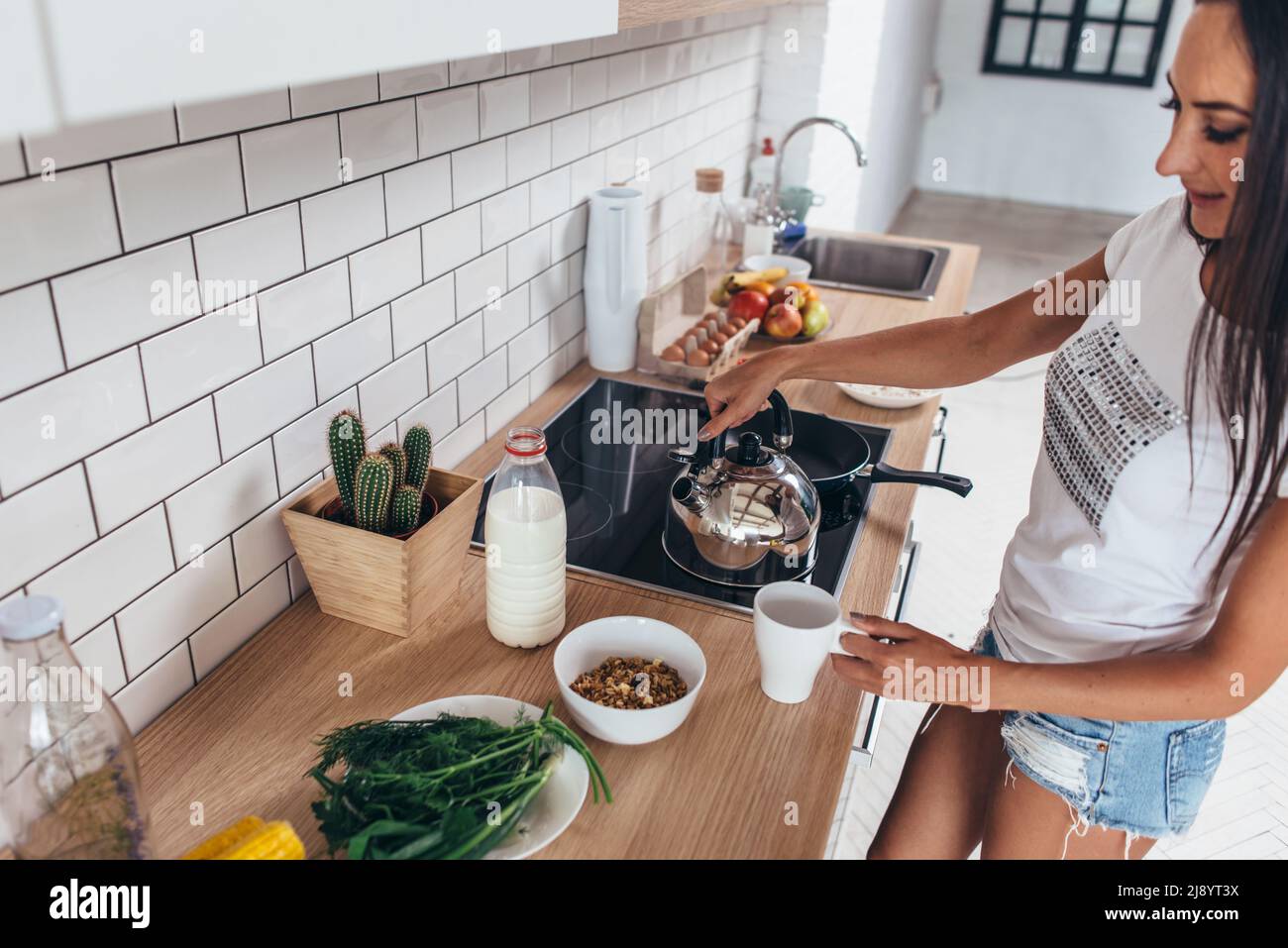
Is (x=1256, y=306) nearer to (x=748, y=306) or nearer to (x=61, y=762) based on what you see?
(x=61, y=762)

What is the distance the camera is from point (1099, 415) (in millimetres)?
1054

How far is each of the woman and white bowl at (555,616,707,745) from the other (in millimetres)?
172

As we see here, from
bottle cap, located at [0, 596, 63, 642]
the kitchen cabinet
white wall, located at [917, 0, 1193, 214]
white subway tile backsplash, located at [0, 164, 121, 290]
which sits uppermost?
the kitchen cabinet

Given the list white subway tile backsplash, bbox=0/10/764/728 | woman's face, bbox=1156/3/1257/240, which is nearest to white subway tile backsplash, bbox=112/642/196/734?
white subway tile backsplash, bbox=0/10/764/728

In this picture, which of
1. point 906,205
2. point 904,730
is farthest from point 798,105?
point 906,205

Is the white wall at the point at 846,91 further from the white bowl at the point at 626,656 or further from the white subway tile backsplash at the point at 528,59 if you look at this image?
the white bowl at the point at 626,656

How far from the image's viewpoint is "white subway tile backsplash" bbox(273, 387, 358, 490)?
1.15 metres

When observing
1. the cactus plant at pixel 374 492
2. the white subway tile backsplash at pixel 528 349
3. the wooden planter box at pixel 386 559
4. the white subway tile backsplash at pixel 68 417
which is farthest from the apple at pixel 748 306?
the white subway tile backsplash at pixel 68 417

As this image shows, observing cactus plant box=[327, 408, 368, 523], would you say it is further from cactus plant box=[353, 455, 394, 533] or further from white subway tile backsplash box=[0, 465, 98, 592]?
white subway tile backsplash box=[0, 465, 98, 592]

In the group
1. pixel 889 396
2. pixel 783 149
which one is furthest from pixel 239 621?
pixel 783 149

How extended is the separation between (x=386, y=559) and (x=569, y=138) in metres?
0.92

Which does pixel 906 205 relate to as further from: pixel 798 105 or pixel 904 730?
pixel 904 730

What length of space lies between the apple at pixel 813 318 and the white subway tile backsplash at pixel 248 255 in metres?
1.32

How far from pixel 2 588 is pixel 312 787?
13.1 inches
